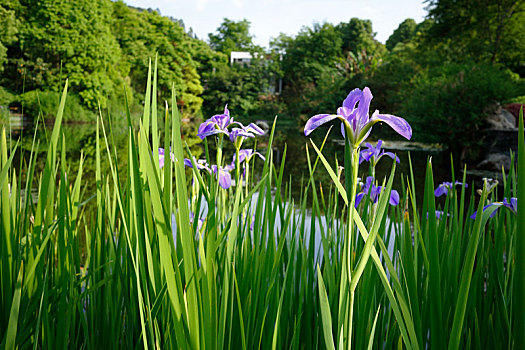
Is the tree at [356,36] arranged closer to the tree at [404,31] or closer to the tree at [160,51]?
the tree at [404,31]

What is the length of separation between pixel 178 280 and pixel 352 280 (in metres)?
Answer: 0.22

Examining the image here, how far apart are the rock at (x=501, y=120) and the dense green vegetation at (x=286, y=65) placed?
244 millimetres

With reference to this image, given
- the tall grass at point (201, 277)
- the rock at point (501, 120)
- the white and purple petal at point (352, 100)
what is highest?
the rock at point (501, 120)

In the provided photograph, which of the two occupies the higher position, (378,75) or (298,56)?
(298,56)

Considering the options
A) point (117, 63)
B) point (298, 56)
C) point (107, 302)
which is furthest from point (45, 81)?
point (107, 302)

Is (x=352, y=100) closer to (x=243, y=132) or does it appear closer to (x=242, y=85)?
(x=243, y=132)

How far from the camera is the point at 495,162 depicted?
7797mm

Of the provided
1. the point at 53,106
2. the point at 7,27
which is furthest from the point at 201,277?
the point at 7,27

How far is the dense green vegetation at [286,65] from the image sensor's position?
962cm

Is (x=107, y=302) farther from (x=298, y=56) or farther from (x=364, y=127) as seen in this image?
(x=298, y=56)

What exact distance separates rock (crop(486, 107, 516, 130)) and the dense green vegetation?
0.24 metres

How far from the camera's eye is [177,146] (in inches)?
20.4

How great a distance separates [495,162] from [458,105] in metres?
1.78

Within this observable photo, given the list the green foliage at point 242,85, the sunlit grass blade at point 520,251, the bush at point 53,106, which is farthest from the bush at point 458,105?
the green foliage at point 242,85
